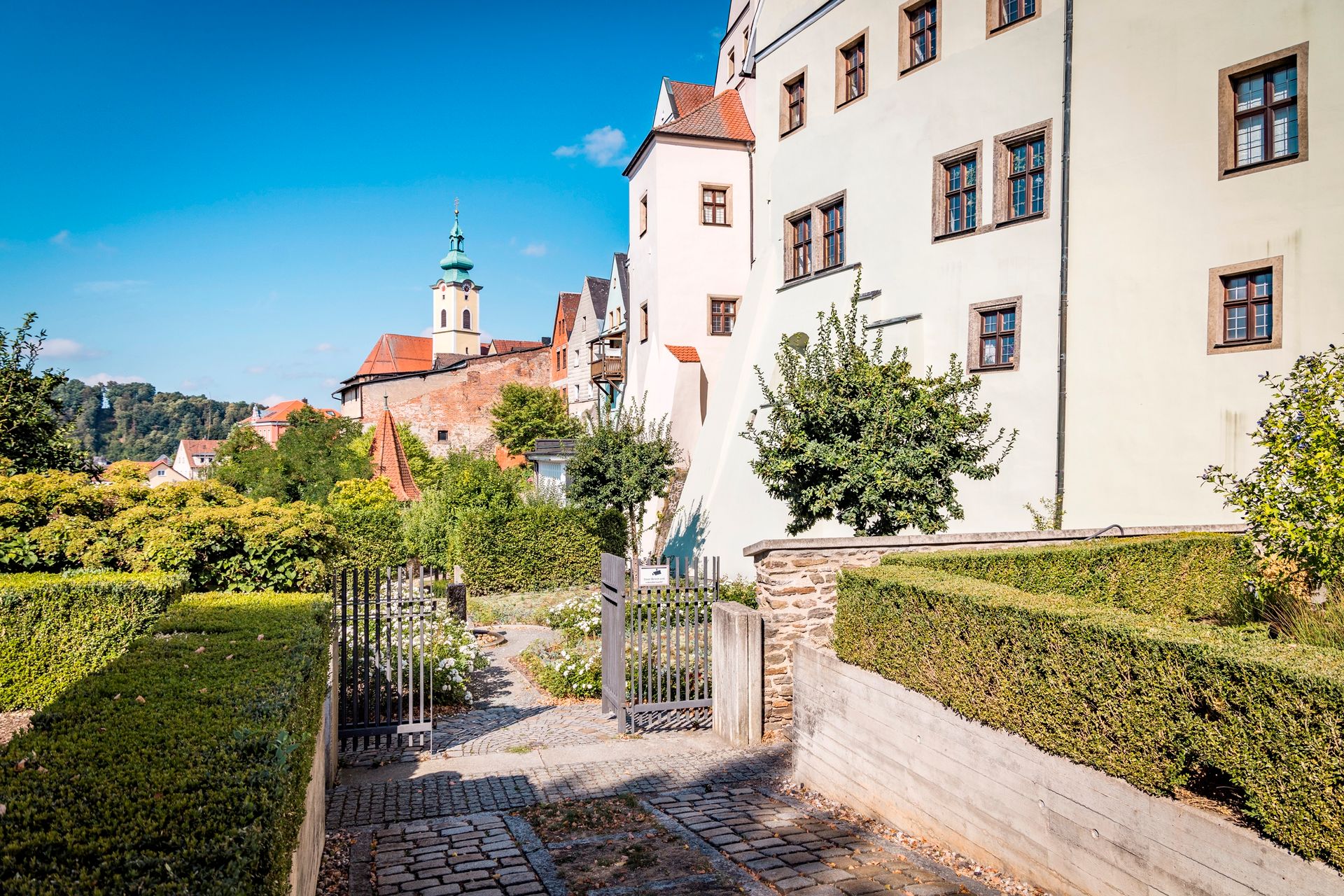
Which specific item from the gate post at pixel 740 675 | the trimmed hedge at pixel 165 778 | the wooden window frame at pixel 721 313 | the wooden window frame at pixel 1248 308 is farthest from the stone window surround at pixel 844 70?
the trimmed hedge at pixel 165 778

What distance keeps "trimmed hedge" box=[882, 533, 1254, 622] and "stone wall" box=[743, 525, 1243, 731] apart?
355 millimetres

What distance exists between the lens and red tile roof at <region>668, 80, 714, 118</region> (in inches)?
1340

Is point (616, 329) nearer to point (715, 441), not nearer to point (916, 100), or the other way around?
point (715, 441)

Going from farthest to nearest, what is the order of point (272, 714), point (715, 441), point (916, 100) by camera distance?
point (715, 441) → point (916, 100) → point (272, 714)

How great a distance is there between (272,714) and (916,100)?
18997 mm

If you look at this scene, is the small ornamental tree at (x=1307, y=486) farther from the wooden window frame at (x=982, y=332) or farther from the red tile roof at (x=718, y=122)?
the red tile roof at (x=718, y=122)

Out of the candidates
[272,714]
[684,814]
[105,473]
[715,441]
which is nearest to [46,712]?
[272,714]

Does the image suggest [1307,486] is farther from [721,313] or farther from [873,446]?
[721,313]

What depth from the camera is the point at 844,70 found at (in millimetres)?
21578

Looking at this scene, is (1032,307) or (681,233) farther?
(681,233)

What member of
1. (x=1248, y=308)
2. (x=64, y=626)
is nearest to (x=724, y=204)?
(x=1248, y=308)

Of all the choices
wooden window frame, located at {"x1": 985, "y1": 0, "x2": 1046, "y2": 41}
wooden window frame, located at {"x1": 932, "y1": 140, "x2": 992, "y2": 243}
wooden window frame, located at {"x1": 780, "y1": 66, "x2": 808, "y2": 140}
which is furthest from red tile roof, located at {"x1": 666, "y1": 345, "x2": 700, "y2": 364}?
wooden window frame, located at {"x1": 985, "y1": 0, "x2": 1046, "y2": 41}

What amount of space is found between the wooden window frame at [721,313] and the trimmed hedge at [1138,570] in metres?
18.9

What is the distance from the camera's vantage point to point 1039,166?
16828 mm
